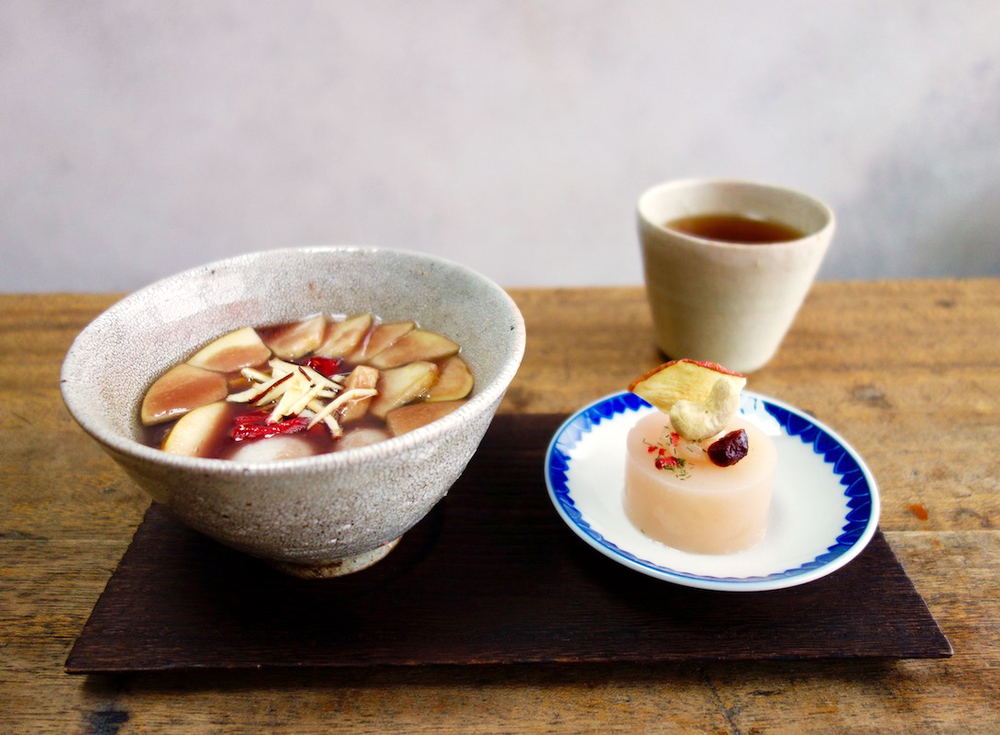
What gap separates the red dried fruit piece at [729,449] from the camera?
0.92 m

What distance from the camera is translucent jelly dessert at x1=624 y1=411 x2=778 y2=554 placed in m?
0.89

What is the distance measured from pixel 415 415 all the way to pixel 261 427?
0.61 feet

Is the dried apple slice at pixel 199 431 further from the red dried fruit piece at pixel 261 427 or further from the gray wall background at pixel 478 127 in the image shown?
the gray wall background at pixel 478 127

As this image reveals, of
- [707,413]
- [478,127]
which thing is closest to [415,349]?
[707,413]

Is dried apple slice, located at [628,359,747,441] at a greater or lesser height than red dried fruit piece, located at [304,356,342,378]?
lesser

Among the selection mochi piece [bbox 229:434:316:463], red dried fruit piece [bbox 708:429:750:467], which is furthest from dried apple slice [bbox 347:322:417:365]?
red dried fruit piece [bbox 708:429:750:467]

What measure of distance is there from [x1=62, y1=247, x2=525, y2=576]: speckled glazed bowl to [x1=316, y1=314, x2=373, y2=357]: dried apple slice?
0.08 ft

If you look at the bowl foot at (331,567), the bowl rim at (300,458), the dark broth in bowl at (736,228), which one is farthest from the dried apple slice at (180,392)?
the dark broth in bowl at (736,228)

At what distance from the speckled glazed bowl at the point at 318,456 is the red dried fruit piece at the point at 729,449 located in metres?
0.27

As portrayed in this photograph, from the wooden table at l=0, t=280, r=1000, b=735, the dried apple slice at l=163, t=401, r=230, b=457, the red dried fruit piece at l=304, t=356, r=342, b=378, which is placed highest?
the dried apple slice at l=163, t=401, r=230, b=457

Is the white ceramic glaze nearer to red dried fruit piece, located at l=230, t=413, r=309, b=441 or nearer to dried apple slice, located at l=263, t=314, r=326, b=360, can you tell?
dried apple slice, located at l=263, t=314, r=326, b=360

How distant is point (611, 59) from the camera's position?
2.39m

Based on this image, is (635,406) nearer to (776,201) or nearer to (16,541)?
(776,201)

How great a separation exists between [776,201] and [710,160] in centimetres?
114
